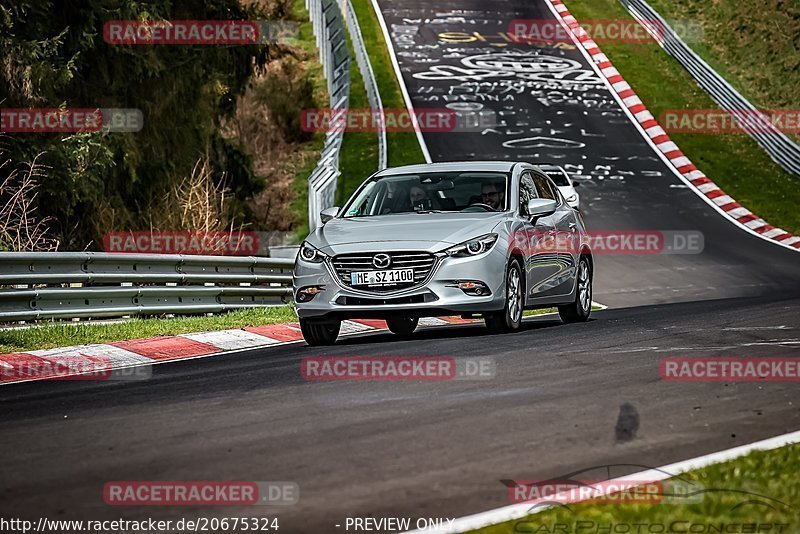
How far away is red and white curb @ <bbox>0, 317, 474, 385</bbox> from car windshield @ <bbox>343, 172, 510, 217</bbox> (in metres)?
1.76

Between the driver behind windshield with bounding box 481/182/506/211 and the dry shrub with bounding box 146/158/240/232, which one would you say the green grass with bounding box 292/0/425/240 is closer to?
the dry shrub with bounding box 146/158/240/232

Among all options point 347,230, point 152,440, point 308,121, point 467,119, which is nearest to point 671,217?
point 467,119

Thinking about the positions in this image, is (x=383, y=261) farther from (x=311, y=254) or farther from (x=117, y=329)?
(x=117, y=329)

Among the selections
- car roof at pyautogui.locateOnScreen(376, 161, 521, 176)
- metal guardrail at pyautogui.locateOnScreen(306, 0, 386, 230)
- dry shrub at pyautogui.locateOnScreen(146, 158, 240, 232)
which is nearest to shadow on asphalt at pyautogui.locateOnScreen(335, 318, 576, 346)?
car roof at pyautogui.locateOnScreen(376, 161, 521, 176)

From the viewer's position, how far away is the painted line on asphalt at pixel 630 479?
5.27 m

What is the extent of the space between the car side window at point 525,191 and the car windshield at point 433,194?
0.23 metres

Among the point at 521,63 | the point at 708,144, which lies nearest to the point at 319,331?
the point at 708,144

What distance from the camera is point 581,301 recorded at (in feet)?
49.1

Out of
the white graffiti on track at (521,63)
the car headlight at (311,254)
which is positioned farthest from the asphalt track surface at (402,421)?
the white graffiti on track at (521,63)

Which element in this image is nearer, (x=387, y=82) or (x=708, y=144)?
(x=708, y=144)

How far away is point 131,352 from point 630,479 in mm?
7685

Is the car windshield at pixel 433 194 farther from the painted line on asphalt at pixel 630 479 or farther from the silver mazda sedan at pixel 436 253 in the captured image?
the painted line on asphalt at pixel 630 479

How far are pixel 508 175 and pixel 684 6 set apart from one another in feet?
135

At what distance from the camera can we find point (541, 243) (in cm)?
1369
